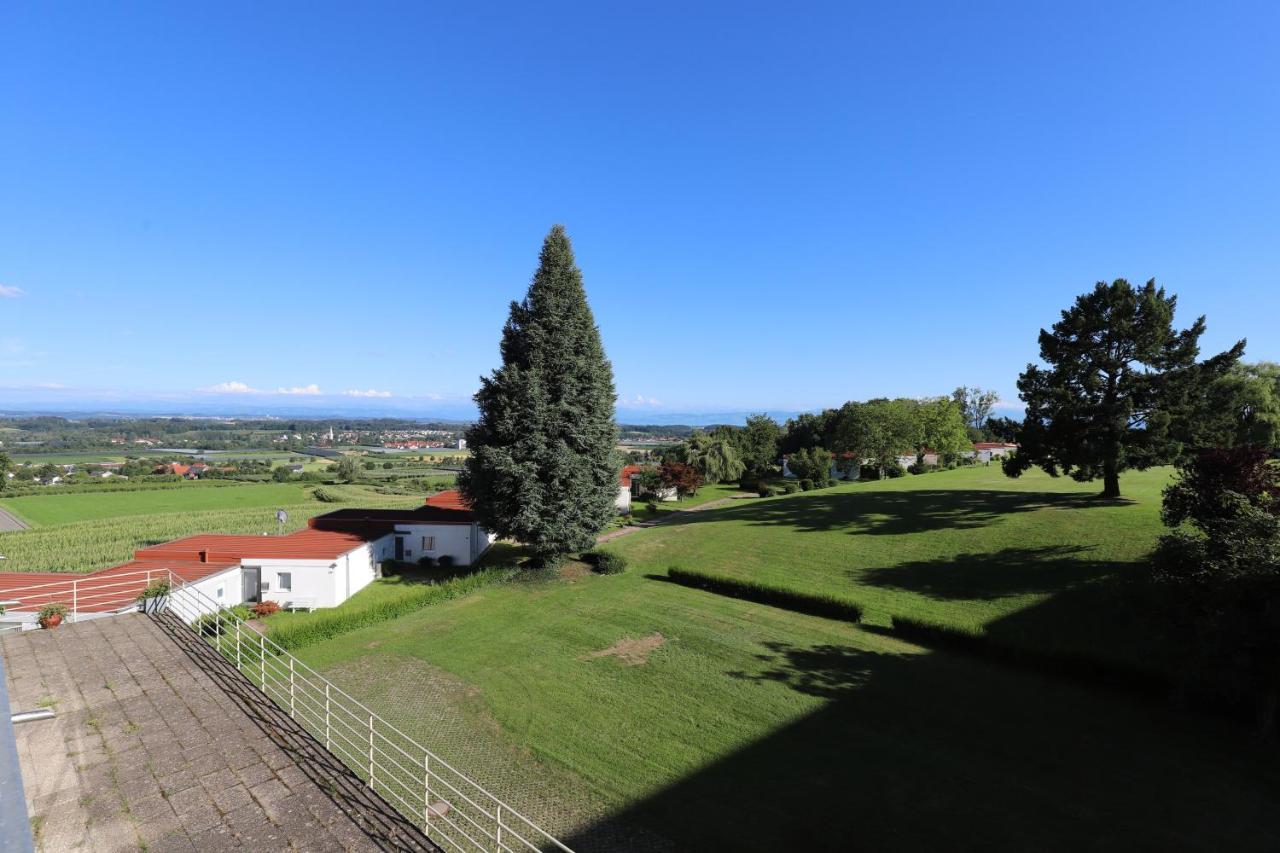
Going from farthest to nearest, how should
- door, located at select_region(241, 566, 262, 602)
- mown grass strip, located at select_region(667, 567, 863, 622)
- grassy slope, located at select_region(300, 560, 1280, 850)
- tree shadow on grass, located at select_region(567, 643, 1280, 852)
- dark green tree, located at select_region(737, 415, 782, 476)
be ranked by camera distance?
dark green tree, located at select_region(737, 415, 782, 476) < door, located at select_region(241, 566, 262, 602) < mown grass strip, located at select_region(667, 567, 863, 622) < grassy slope, located at select_region(300, 560, 1280, 850) < tree shadow on grass, located at select_region(567, 643, 1280, 852)

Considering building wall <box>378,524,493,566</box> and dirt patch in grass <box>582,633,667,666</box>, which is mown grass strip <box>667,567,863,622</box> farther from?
building wall <box>378,524,493,566</box>

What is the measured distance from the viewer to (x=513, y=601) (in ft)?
82.7

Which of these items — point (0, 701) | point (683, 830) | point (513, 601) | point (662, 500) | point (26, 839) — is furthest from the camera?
point (662, 500)

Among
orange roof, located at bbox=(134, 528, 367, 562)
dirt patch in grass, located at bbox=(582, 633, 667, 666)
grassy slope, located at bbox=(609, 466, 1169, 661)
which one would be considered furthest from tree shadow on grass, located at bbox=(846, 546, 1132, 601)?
orange roof, located at bbox=(134, 528, 367, 562)

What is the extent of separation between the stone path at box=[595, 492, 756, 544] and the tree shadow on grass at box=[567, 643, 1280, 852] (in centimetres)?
1880

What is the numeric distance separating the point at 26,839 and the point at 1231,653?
20.2 m

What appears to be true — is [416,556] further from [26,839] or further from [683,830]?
[26,839]

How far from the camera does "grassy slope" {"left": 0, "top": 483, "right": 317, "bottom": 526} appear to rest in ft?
201

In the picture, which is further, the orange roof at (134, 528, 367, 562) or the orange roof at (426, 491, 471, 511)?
the orange roof at (426, 491, 471, 511)

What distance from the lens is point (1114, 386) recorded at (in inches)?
1148

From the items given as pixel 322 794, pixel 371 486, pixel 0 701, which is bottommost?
pixel 371 486

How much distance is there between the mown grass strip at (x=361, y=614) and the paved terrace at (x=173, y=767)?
925 cm

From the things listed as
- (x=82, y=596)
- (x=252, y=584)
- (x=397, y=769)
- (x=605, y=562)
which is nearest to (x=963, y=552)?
(x=605, y=562)

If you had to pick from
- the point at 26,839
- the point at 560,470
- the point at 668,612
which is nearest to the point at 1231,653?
the point at 668,612
